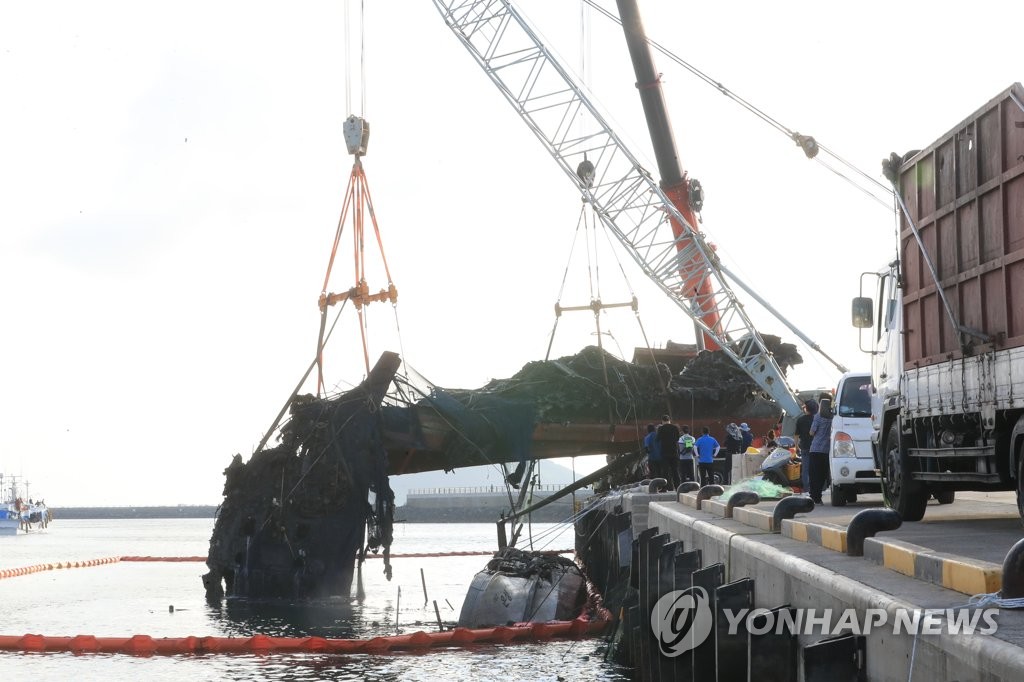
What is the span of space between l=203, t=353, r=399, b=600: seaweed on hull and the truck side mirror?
61.3 feet

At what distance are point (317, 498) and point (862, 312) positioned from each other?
20363mm

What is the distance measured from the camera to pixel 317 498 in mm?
33312

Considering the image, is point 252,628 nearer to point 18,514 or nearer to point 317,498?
point 317,498

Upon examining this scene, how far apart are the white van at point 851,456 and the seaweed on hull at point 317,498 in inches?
622

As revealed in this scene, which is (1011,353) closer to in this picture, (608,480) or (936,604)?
(936,604)

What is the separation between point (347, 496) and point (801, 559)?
25664 mm

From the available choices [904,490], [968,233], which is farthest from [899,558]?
[904,490]

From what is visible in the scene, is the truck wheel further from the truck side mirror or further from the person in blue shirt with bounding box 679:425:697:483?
the person in blue shirt with bounding box 679:425:697:483

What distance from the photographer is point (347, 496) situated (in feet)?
109

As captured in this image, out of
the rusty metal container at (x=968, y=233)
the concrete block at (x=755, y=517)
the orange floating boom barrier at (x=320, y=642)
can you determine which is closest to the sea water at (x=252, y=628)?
the orange floating boom barrier at (x=320, y=642)

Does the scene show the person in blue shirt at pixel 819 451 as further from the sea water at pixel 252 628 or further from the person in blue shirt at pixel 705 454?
the person in blue shirt at pixel 705 454

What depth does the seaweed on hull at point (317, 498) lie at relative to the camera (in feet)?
109

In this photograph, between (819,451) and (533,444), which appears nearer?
(819,451)

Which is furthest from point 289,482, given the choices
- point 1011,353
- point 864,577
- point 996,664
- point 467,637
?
point 996,664
